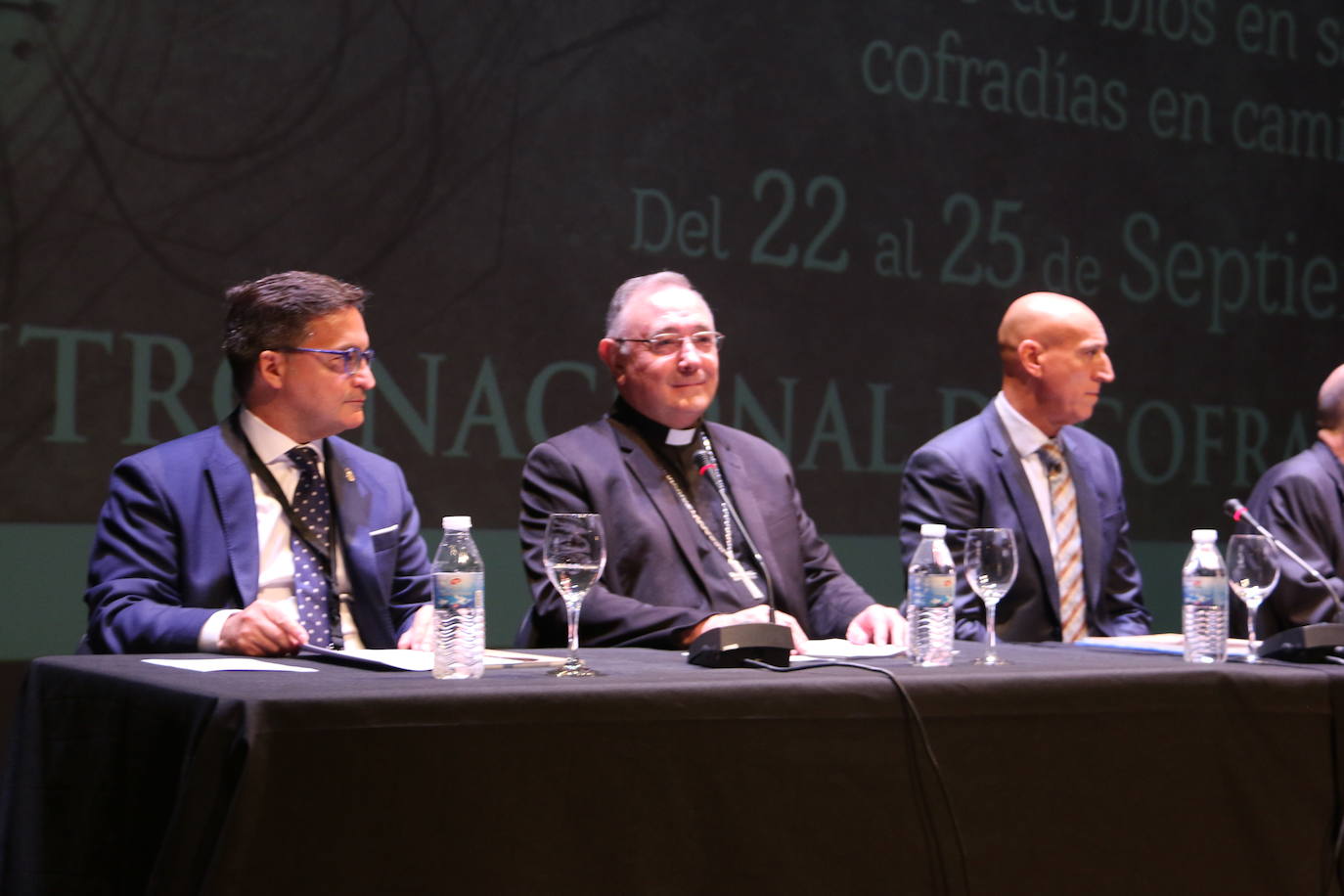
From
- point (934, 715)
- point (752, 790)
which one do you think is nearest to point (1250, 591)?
point (934, 715)

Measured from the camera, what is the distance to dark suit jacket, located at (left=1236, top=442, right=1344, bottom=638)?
4137mm

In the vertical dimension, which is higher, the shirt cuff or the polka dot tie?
the polka dot tie

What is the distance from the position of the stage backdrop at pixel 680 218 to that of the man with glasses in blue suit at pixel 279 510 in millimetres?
983

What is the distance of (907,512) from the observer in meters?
3.80

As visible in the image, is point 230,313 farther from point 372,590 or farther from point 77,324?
point 77,324

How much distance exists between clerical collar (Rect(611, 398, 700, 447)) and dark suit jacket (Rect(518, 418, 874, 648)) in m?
0.05

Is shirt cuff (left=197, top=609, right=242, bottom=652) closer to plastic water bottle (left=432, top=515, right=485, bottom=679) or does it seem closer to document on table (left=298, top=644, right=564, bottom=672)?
document on table (left=298, top=644, right=564, bottom=672)

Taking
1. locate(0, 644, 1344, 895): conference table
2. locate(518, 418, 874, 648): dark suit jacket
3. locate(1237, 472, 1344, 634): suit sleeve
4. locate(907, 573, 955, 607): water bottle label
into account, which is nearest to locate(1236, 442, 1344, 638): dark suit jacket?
locate(1237, 472, 1344, 634): suit sleeve

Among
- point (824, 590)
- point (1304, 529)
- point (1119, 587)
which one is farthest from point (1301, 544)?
point (824, 590)

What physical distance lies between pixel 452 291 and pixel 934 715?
2.67 meters

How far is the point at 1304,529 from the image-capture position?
4.23m

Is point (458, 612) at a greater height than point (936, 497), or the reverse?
point (936, 497)

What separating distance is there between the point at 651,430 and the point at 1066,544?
1052 millimetres

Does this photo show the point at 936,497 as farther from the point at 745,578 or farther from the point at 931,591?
the point at 931,591
